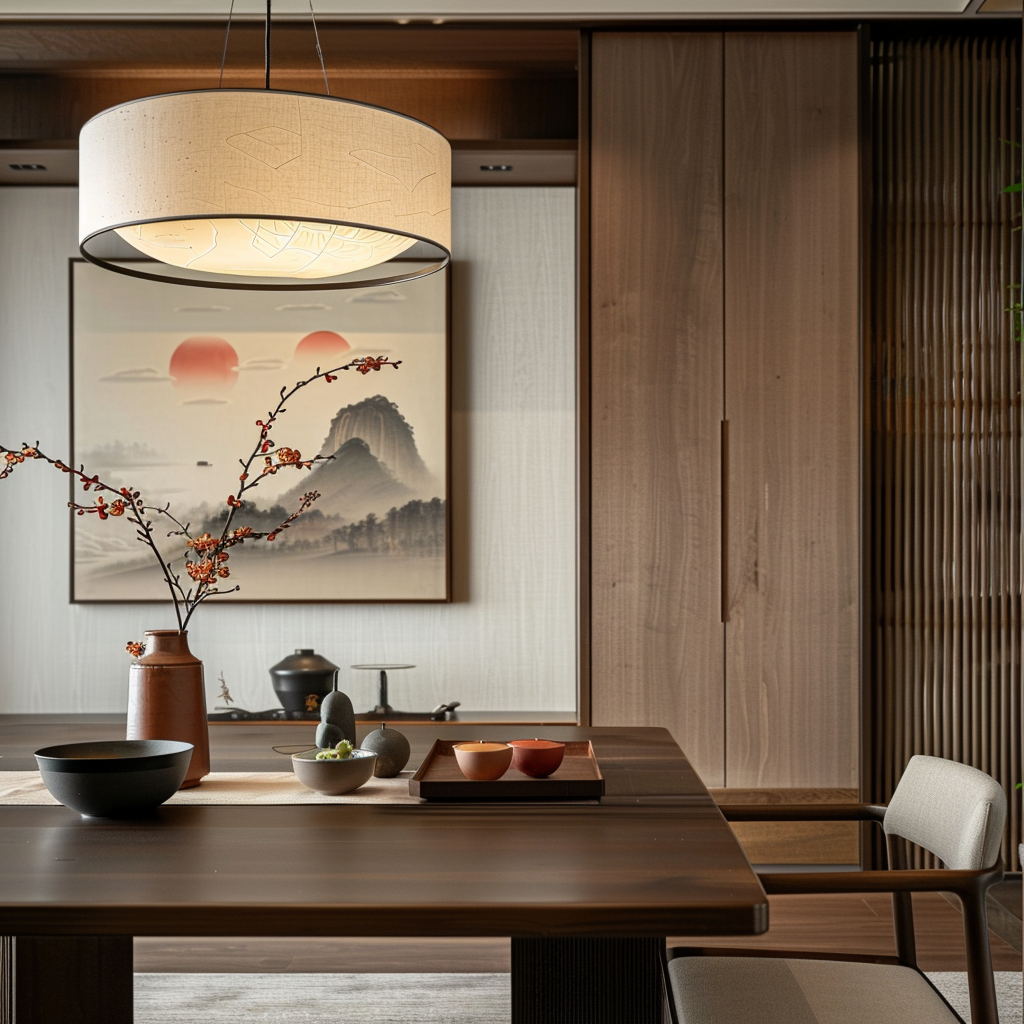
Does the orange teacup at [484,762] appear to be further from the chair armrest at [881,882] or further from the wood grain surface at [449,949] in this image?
the wood grain surface at [449,949]

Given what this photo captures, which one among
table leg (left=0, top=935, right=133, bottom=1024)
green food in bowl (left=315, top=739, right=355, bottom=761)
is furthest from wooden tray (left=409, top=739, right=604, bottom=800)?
table leg (left=0, top=935, right=133, bottom=1024)

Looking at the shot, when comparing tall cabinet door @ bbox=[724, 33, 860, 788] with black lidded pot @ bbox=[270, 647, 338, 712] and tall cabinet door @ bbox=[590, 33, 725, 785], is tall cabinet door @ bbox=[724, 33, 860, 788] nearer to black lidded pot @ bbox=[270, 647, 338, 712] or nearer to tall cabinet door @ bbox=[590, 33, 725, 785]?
tall cabinet door @ bbox=[590, 33, 725, 785]

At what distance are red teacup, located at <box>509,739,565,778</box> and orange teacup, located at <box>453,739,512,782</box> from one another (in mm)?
24

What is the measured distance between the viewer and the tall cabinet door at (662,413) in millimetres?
3611

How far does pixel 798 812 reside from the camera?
1.98 m

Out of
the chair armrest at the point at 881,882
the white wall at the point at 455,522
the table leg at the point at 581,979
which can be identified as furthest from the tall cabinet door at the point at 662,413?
the chair armrest at the point at 881,882

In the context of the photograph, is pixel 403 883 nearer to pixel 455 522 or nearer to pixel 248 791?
pixel 248 791

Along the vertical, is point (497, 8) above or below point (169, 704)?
above

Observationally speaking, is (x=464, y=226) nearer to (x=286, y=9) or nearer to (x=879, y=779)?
(x=286, y=9)

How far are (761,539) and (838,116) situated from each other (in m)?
1.42

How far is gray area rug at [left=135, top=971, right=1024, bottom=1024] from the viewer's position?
2631 millimetres

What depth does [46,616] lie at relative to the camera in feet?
14.4

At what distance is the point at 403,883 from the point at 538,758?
20.8 inches

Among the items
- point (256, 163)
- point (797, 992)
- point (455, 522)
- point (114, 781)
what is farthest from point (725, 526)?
point (114, 781)
